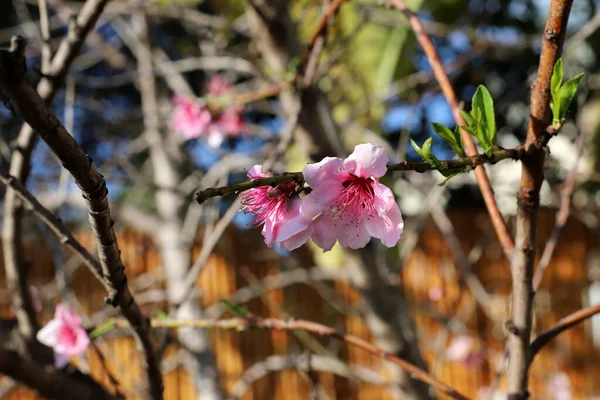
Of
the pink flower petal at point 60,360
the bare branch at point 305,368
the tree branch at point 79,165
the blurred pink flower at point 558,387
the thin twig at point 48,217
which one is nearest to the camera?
the tree branch at point 79,165

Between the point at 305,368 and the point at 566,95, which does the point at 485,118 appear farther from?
the point at 305,368

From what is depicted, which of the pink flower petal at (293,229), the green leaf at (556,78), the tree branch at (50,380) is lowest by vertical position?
the tree branch at (50,380)

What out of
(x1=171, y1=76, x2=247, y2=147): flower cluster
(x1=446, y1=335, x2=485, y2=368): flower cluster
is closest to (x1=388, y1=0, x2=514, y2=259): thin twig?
(x1=171, y1=76, x2=247, y2=147): flower cluster

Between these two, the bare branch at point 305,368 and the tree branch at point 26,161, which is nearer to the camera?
the tree branch at point 26,161

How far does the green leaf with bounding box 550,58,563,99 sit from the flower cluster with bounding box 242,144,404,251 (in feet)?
0.49

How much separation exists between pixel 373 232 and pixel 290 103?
87 cm

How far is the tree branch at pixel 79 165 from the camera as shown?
13.4 inches

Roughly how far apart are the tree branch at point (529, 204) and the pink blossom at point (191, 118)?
1.21m

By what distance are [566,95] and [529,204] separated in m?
0.12

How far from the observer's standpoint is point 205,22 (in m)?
1.90

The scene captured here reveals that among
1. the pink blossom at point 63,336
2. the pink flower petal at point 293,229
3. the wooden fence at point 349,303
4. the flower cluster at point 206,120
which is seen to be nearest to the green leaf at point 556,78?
the pink flower petal at point 293,229

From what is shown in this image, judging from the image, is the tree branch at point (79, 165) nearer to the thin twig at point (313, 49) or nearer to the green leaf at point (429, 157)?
the green leaf at point (429, 157)

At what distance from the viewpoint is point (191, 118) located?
5.55 feet

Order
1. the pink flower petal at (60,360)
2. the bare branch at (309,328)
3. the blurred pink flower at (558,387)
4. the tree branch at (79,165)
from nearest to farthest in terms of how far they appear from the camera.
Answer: the tree branch at (79,165) → the bare branch at (309,328) → the pink flower petal at (60,360) → the blurred pink flower at (558,387)
